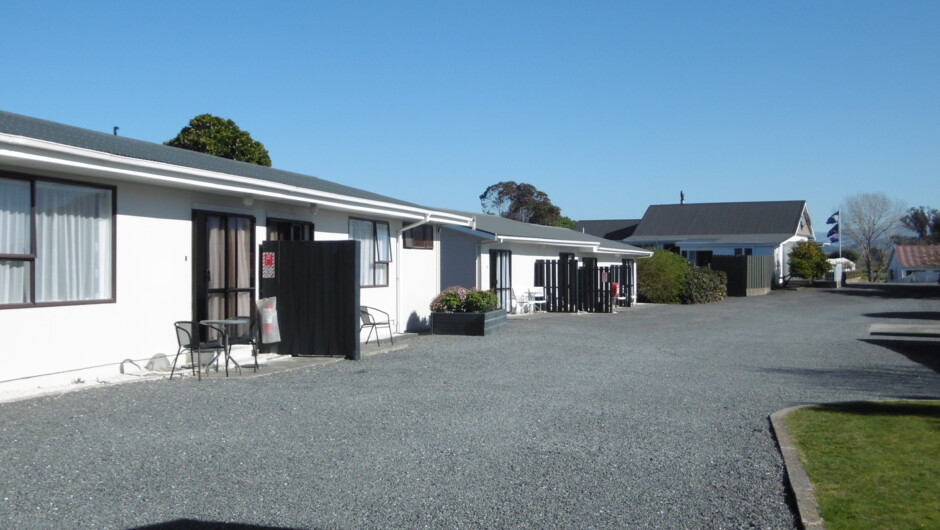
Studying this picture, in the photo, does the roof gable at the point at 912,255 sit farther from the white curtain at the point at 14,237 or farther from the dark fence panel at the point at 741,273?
the white curtain at the point at 14,237

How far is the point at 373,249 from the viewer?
16828mm

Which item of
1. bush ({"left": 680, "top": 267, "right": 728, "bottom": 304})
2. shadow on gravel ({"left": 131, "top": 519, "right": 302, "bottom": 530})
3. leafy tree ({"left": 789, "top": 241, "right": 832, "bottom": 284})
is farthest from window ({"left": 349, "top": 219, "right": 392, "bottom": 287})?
leafy tree ({"left": 789, "top": 241, "right": 832, "bottom": 284})

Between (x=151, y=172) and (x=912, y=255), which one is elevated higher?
(x=912, y=255)

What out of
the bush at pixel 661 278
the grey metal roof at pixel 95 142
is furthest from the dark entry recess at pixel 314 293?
the bush at pixel 661 278

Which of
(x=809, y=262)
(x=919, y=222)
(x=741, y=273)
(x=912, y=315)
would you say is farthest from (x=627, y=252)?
(x=919, y=222)

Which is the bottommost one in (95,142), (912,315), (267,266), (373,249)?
(912,315)

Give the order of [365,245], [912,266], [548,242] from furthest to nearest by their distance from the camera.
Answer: [912,266]
[548,242]
[365,245]

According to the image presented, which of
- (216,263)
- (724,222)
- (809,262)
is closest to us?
(216,263)

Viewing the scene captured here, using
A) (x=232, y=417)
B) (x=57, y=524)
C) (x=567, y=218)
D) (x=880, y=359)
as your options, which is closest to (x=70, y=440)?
(x=232, y=417)

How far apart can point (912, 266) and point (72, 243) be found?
78417 millimetres

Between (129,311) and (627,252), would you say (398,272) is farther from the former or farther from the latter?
(627,252)

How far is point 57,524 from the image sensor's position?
501 centimetres

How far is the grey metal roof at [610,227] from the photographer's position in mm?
66312

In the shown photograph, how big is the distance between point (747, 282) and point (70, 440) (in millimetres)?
39642
